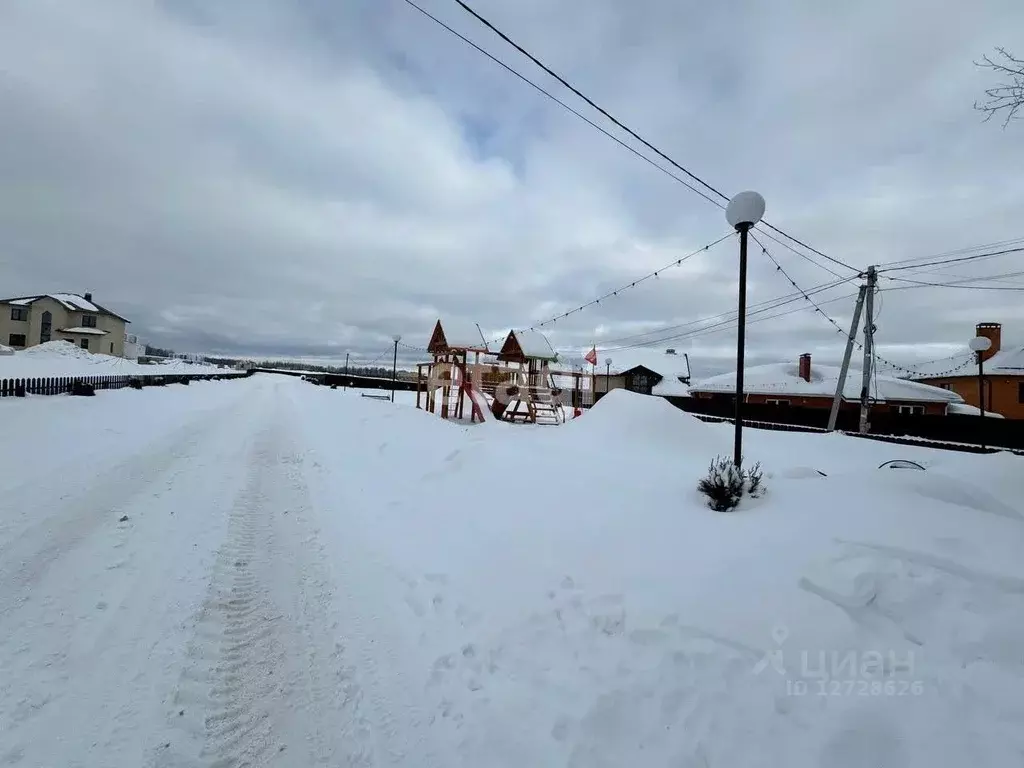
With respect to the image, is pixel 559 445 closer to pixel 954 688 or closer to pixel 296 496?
pixel 296 496

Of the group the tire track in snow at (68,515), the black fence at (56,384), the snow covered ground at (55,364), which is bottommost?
the tire track in snow at (68,515)

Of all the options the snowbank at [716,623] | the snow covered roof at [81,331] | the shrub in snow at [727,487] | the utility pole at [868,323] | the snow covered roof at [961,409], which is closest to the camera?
the snowbank at [716,623]

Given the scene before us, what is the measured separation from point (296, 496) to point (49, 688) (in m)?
3.84

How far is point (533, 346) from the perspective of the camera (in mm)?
18141

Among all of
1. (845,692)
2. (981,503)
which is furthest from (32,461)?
(981,503)

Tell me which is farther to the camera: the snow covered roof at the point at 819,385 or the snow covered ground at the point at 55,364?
the snow covered ground at the point at 55,364

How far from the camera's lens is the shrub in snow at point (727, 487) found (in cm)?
460

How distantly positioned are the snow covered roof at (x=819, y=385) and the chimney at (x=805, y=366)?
1.56 ft

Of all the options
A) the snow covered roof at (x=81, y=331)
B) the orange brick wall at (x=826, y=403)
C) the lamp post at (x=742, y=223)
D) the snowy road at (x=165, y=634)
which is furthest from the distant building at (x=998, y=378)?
the snow covered roof at (x=81, y=331)

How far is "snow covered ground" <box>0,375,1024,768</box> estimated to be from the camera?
226cm

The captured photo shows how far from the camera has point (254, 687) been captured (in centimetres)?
264

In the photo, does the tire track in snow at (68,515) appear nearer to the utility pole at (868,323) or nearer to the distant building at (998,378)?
the utility pole at (868,323)

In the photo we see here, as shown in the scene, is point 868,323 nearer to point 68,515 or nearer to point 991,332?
point 68,515

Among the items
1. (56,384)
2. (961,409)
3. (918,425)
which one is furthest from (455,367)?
(961,409)
